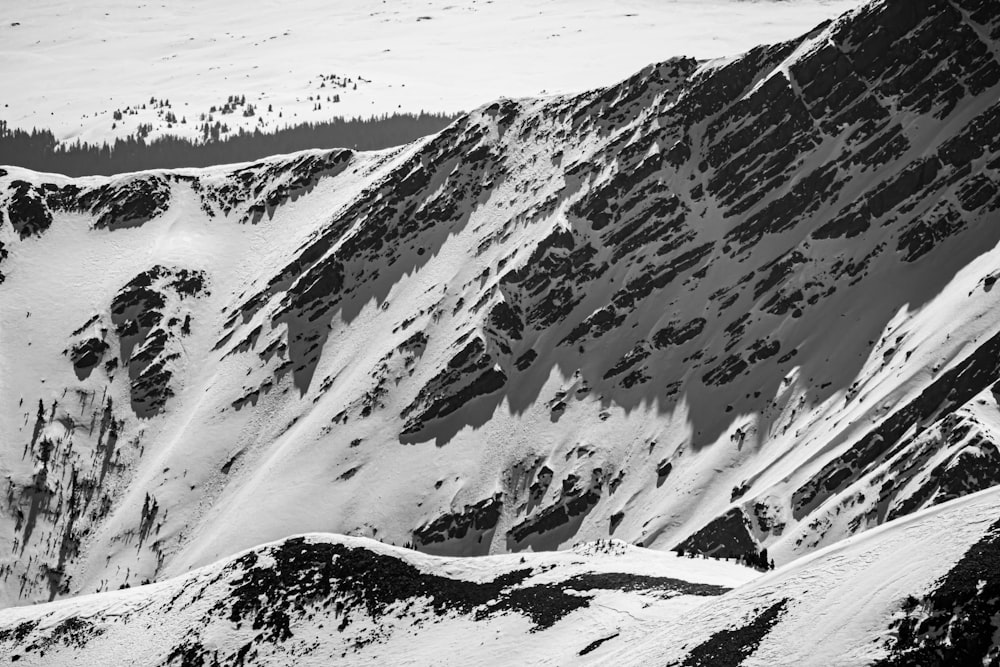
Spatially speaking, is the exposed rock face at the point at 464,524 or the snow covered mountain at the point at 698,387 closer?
the snow covered mountain at the point at 698,387

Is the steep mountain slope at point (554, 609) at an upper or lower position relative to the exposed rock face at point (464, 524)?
upper

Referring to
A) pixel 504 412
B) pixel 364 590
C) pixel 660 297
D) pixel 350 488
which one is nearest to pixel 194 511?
pixel 350 488

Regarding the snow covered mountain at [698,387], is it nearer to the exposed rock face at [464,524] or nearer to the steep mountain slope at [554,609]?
the exposed rock face at [464,524]

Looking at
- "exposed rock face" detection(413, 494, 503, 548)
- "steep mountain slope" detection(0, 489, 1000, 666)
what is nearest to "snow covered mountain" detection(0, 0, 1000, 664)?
"exposed rock face" detection(413, 494, 503, 548)

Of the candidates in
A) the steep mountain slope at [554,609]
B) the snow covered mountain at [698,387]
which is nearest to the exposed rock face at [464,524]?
the snow covered mountain at [698,387]

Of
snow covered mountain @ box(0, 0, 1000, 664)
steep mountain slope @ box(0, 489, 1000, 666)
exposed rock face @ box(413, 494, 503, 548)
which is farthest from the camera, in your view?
exposed rock face @ box(413, 494, 503, 548)

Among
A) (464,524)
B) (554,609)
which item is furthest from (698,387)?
(554,609)

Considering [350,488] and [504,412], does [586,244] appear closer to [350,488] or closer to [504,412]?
[504,412]

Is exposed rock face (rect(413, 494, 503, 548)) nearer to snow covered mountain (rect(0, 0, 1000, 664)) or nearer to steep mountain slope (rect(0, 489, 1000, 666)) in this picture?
snow covered mountain (rect(0, 0, 1000, 664))
